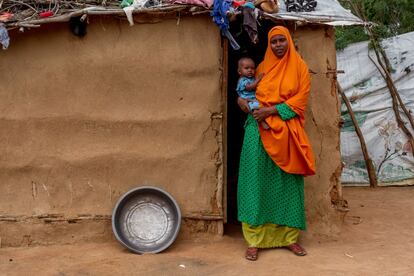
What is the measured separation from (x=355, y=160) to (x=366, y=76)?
1.13 meters

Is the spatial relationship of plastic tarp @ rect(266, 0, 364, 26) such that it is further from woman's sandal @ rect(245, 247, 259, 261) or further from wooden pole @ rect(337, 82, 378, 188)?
wooden pole @ rect(337, 82, 378, 188)

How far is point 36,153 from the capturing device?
505cm

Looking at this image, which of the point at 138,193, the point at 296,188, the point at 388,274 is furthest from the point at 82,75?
the point at 388,274

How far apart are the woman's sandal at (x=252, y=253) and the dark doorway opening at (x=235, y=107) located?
0.92 meters

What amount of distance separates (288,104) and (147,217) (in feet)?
5.09

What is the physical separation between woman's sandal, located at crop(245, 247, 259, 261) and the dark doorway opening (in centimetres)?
92

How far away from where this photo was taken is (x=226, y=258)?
4809 millimetres

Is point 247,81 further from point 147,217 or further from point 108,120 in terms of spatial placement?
point 147,217

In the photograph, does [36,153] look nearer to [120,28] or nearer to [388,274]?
[120,28]

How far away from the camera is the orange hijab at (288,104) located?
15.2ft

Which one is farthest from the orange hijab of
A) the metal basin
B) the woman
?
the metal basin

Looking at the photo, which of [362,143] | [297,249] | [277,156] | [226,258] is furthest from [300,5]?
[362,143]

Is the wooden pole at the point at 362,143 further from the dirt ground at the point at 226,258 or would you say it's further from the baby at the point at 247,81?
the baby at the point at 247,81

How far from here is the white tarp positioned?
25.9ft
